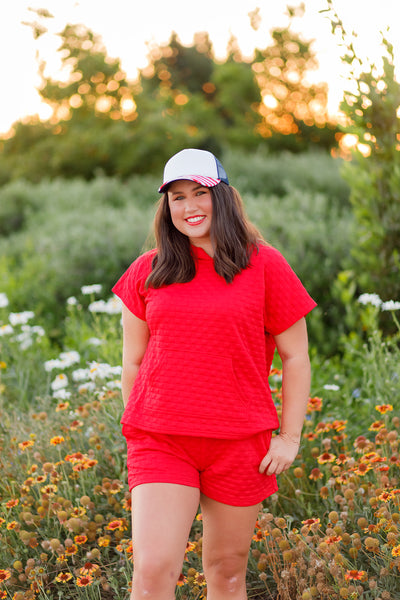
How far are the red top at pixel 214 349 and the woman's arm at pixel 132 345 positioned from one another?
4.1 inches

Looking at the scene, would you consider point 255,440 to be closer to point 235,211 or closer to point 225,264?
point 225,264

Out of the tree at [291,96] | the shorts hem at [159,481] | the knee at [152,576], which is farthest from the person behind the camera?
the tree at [291,96]

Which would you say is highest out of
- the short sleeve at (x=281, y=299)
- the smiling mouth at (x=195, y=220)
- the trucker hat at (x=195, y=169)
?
the trucker hat at (x=195, y=169)

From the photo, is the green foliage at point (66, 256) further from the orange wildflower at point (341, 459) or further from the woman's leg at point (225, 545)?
the woman's leg at point (225, 545)

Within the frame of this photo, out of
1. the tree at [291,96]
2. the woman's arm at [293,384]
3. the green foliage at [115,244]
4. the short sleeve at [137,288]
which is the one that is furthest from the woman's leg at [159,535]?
the tree at [291,96]

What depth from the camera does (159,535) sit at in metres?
1.84

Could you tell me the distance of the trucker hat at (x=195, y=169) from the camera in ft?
7.02

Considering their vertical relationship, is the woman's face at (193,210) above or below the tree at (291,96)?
below

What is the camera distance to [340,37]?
13.6 feet

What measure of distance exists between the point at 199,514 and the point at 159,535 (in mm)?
895

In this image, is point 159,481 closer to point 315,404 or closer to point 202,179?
point 202,179

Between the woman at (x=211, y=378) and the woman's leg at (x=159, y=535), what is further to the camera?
the woman at (x=211, y=378)

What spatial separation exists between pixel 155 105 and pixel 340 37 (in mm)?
14878

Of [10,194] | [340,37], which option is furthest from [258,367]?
[10,194]
